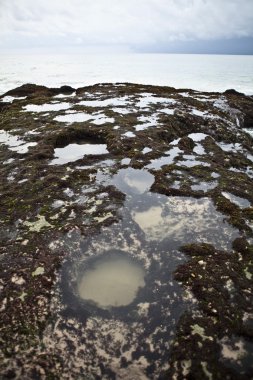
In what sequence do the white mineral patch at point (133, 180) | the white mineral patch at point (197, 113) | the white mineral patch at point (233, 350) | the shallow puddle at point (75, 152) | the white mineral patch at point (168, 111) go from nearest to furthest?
the white mineral patch at point (233, 350), the white mineral patch at point (133, 180), the shallow puddle at point (75, 152), the white mineral patch at point (168, 111), the white mineral patch at point (197, 113)

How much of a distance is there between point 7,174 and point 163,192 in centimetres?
663

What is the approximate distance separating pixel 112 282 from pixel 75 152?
963 centimetres

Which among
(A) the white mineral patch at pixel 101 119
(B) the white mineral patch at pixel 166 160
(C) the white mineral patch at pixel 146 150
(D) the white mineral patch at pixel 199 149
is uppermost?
(A) the white mineral patch at pixel 101 119

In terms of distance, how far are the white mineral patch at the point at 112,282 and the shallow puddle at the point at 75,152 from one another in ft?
24.2

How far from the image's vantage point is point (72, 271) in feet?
24.9

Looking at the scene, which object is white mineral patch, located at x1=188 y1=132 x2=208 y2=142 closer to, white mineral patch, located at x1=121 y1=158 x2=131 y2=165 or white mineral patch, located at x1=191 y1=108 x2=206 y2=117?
white mineral patch, located at x1=191 y1=108 x2=206 y2=117

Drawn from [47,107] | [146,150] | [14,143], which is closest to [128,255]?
[146,150]

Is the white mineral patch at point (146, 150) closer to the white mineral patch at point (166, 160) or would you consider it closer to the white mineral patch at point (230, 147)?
the white mineral patch at point (166, 160)

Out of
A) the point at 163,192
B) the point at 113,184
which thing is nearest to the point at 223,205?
the point at 163,192

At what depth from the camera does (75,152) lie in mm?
15625

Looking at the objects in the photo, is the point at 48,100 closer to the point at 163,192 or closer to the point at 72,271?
the point at 163,192

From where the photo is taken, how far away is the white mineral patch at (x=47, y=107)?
24.9 metres

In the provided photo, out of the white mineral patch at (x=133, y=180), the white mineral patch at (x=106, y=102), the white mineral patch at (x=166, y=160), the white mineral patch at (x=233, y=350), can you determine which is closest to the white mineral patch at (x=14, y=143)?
the white mineral patch at (x=133, y=180)

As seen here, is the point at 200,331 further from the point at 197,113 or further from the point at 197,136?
the point at 197,113
